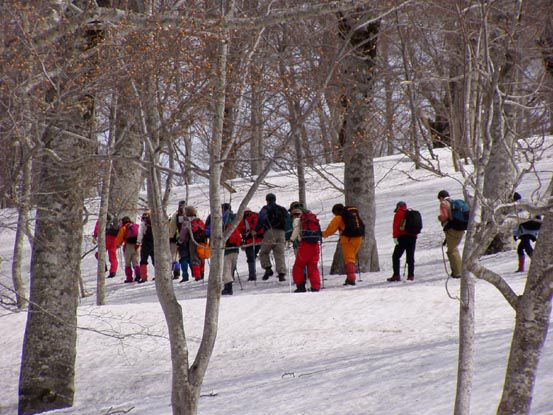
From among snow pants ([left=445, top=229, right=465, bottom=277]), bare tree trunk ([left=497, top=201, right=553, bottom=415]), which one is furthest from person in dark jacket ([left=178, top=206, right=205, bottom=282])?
bare tree trunk ([left=497, top=201, right=553, bottom=415])

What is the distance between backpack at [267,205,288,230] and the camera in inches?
624

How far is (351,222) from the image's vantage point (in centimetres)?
1477

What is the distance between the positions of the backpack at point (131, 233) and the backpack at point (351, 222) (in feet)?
20.4

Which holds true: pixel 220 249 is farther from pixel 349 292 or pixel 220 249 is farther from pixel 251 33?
pixel 349 292

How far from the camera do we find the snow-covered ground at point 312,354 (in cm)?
823

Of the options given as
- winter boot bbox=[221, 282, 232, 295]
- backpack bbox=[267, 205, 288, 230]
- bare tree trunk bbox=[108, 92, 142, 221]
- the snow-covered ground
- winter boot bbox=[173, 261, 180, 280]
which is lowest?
the snow-covered ground

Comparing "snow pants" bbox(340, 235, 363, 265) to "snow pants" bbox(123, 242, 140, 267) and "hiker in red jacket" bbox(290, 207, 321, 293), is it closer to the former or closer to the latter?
"hiker in red jacket" bbox(290, 207, 321, 293)

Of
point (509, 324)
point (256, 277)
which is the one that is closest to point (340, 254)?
point (256, 277)

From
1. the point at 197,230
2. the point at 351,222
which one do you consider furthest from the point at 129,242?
the point at 351,222

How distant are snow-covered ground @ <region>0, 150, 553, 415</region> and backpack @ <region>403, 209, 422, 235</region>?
38.9 inches

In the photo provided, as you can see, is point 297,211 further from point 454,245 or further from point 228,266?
point 454,245

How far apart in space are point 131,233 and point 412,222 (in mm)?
7290

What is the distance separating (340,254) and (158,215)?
1052cm

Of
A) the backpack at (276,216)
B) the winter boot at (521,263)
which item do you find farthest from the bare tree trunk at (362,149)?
the winter boot at (521,263)
